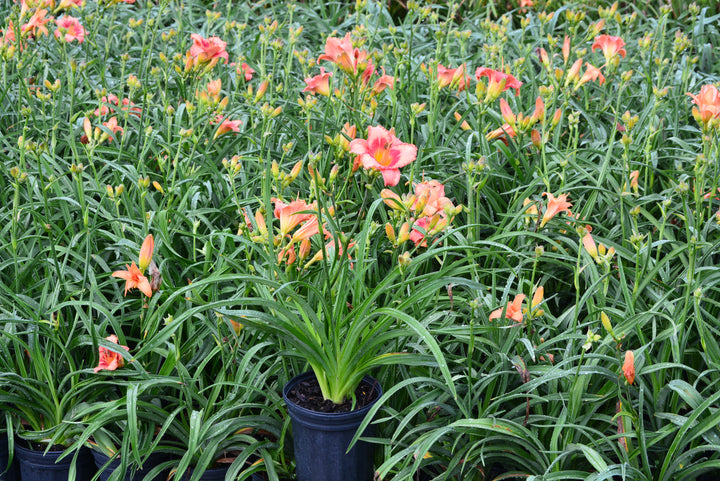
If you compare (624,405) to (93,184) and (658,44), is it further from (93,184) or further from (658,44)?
(658,44)

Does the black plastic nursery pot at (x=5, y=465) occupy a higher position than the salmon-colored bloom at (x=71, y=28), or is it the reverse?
the salmon-colored bloom at (x=71, y=28)

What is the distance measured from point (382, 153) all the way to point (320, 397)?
602 millimetres

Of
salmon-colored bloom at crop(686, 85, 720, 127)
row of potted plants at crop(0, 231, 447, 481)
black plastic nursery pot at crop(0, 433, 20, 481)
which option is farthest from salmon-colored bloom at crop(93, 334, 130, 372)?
salmon-colored bloom at crop(686, 85, 720, 127)

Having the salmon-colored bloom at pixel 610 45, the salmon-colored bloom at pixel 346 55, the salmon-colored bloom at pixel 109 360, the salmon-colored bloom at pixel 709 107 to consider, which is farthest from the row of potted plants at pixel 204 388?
the salmon-colored bloom at pixel 610 45

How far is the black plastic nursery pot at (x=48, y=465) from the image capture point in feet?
6.20

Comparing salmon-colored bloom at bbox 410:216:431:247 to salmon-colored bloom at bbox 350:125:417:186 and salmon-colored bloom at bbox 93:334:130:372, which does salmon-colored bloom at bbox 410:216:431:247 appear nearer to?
salmon-colored bloom at bbox 350:125:417:186

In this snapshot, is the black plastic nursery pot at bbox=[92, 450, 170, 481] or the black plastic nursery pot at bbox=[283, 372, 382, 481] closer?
the black plastic nursery pot at bbox=[283, 372, 382, 481]

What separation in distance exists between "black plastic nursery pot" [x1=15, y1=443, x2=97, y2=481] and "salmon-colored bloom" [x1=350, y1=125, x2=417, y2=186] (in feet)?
3.44

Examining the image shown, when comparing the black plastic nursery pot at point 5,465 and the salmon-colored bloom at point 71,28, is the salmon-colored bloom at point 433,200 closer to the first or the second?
the black plastic nursery pot at point 5,465

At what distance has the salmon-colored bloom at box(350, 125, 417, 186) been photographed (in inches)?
67.2

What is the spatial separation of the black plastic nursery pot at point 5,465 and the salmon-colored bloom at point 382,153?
3.99ft

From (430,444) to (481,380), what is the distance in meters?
0.21

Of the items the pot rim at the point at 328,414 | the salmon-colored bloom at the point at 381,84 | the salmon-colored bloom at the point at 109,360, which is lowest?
the pot rim at the point at 328,414

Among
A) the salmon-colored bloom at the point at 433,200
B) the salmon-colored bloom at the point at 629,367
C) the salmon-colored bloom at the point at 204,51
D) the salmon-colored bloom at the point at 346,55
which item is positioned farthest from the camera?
the salmon-colored bloom at the point at 204,51
